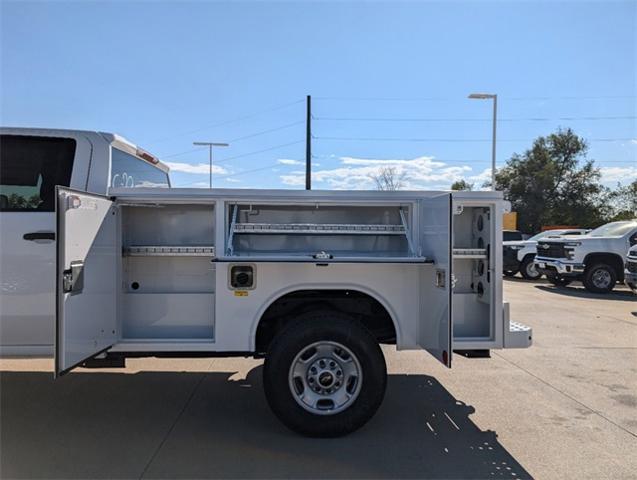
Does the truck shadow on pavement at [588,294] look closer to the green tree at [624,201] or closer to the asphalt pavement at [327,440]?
the asphalt pavement at [327,440]

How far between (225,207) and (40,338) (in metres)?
1.76

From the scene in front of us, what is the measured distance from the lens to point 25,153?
13.1ft

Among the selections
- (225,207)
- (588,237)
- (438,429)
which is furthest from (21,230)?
(588,237)

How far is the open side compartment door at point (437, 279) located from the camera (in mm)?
3545

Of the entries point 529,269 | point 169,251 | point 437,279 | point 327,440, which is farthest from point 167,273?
point 529,269

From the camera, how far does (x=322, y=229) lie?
416 centimetres

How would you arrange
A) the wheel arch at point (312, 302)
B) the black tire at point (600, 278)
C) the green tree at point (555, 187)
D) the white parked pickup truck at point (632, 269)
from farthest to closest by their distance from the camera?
1. the green tree at point (555, 187)
2. the black tire at point (600, 278)
3. the white parked pickup truck at point (632, 269)
4. the wheel arch at point (312, 302)

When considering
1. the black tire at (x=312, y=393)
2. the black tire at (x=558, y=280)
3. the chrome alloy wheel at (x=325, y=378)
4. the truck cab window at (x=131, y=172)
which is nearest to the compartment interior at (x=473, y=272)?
the black tire at (x=312, y=393)

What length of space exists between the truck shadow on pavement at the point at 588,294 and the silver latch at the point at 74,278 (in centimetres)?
1281

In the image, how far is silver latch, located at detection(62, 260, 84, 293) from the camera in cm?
319

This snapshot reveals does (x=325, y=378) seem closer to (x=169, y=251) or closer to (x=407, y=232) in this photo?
(x=407, y=232)

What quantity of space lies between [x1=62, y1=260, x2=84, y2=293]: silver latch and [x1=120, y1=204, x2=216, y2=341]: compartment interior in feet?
1.92

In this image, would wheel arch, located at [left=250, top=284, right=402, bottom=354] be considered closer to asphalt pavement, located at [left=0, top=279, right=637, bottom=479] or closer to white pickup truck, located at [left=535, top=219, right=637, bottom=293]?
asphalt pavement, located at [left=0, top=279, right=637, bottom=479]

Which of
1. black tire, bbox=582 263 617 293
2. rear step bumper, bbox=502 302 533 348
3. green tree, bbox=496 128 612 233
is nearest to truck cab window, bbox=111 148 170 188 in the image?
rear step bumper, bbox=502 302 533 348
